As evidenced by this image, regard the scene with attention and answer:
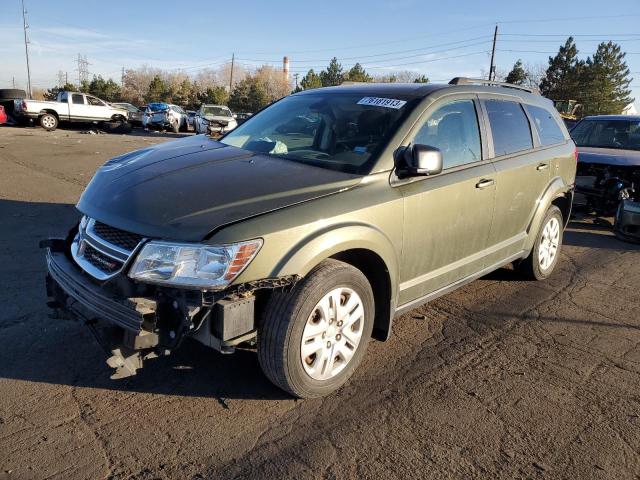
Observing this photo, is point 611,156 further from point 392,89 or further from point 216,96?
point 216,96

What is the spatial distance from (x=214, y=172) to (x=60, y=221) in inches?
173

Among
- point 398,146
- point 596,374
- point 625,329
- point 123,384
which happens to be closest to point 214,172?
point 398,146

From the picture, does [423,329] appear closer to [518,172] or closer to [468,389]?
[468,389]

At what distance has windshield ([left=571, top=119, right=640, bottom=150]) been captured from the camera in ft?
30.0

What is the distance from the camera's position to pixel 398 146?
3.39 metres

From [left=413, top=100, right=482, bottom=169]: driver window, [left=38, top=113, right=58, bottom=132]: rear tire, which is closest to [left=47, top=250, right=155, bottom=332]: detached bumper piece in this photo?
[left=413, top=100, right=482, bottom=169]: driver window

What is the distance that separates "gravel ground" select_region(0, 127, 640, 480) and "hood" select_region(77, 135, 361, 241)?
1.04 m

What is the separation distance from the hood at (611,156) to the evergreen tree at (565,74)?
53.3 meters

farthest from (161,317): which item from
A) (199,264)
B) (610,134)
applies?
(610,134)

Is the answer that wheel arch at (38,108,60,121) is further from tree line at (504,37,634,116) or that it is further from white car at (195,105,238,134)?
tree line at (504,37,634,116)

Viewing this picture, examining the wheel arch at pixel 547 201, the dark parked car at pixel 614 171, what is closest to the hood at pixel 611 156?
the dark parked car at pixel 614 171

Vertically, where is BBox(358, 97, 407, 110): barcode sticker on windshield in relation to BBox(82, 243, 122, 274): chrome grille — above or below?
above

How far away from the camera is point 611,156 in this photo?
27.3ft

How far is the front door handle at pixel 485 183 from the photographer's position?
13.0 ft
